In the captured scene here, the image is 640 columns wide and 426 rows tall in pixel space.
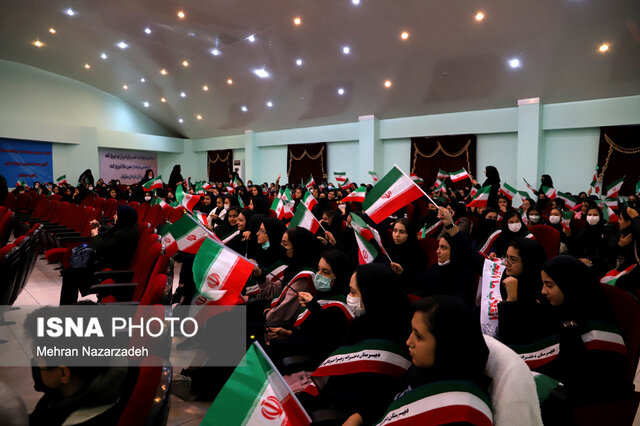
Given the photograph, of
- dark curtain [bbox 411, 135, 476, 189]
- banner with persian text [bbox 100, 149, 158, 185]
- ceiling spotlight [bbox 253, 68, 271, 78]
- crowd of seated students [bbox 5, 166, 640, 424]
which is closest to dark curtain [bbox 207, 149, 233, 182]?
banner with persian text [bbox 100, 149, 158, 185]

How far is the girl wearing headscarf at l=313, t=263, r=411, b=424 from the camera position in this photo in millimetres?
1582

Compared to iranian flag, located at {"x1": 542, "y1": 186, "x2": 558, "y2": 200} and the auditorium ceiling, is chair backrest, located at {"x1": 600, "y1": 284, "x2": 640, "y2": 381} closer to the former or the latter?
the auditorium ceiling

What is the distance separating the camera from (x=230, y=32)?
10711 mm

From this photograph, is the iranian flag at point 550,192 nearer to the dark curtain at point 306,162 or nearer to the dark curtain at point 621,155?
the dark curtain at point 621,155

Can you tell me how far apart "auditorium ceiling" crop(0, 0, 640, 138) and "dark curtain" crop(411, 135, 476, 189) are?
0.98 m

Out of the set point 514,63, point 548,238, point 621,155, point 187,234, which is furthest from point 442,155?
point 187,234

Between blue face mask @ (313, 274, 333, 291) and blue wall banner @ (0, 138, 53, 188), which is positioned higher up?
blue wall banner @ (0, 138, 53, 188)

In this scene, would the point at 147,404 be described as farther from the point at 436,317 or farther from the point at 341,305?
the point at 341,305

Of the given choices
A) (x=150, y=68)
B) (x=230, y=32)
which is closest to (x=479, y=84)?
(x=230, y=32)

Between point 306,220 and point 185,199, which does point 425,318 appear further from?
point 185,199

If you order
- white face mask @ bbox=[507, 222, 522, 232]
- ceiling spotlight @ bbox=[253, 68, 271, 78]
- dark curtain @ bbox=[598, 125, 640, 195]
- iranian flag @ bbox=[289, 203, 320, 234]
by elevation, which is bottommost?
white face mask @ bbox=[507, 222, 522, 232]

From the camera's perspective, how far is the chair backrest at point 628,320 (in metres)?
1.78

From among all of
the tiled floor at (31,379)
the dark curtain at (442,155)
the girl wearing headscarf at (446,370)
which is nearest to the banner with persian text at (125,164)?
the dark curtain at (442,155)

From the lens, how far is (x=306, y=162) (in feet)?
52.6
